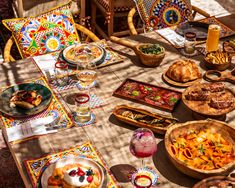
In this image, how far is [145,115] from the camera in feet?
7.30

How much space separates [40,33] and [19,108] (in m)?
1.09

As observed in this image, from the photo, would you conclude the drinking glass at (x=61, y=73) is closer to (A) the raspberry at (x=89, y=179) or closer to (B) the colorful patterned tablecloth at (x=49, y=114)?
(B) the colorful patterned tablecloth at (x=49, y=114)

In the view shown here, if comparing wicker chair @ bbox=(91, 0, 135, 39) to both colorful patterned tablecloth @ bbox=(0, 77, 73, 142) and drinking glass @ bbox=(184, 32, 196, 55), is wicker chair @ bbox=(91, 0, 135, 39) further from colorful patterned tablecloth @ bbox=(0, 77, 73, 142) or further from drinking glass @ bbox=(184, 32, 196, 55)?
colorful patterned tablecloth @ bbox=(0, 77, 73, 142)

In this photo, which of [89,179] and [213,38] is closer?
[89,179]

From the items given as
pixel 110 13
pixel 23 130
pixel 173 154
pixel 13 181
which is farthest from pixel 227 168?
pixel 110 13

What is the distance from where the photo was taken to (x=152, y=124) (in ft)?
7.04

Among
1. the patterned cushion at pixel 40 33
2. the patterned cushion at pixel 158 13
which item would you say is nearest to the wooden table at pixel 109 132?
the patterned cushion at pixel 40 33

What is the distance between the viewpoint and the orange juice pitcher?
284 cm

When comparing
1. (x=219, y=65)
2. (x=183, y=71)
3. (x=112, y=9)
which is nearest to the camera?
(x=183, y=71)

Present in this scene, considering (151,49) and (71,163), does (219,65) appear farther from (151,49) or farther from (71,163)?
(71,163)

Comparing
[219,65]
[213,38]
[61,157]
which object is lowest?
[61,157]

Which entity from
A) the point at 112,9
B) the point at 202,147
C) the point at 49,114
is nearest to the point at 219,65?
the point at 202,147

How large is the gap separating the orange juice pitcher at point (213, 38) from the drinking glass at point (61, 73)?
1.10 meters

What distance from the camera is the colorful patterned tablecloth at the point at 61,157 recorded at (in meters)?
1.84
